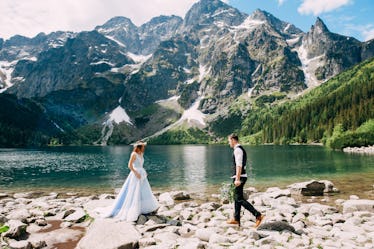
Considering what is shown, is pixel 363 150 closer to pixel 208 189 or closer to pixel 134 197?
pixel 208 189

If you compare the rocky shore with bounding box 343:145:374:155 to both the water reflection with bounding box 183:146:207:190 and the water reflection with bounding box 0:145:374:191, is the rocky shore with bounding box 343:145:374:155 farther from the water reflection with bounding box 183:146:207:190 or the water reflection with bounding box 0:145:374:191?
the water reflection with bounding box 183:146:207:190

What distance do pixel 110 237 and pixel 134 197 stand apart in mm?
4140

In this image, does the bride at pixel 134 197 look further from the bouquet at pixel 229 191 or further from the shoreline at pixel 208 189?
the shoreline at pixel 208 189

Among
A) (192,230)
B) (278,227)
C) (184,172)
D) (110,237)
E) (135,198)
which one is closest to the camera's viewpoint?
(110,237)

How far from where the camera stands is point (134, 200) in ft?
59.2

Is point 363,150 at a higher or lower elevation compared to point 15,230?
higher

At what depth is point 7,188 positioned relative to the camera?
4553 cm

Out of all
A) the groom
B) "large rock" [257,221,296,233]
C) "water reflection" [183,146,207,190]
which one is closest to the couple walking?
the groom

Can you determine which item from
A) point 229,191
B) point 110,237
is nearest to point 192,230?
point 229,191

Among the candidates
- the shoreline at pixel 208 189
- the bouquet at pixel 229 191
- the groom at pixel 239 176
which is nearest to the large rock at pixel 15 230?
the groom at pixel 239 176

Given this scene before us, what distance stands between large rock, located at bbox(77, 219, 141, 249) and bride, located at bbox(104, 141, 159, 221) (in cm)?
206

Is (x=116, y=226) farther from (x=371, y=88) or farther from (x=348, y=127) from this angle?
(x=371, y=88)

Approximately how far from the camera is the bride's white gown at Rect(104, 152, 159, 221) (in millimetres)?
17828

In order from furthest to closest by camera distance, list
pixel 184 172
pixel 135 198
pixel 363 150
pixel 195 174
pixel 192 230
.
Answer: pixel 363 150 < pixel 184 172 < pixel 195 174 < pixel 135 198 < pixel 192 230
